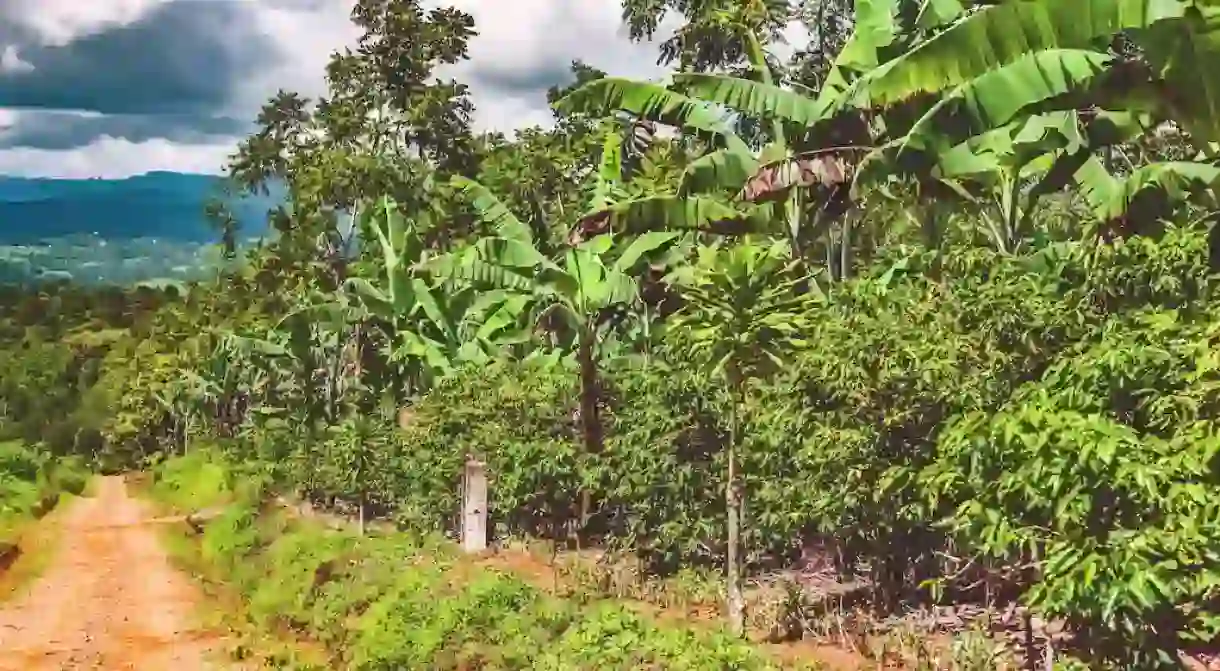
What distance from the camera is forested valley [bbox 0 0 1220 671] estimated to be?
16.2 ft

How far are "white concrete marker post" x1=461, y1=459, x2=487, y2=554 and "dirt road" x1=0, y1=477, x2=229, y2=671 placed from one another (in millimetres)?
2736

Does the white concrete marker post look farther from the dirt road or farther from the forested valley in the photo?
the dirt road

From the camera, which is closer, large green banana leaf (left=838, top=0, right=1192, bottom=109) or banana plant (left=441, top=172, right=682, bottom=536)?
large green banana leaf (left=838, top=0, right=1192, bottom=109)

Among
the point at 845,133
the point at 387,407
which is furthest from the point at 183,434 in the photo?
the point at 845,133

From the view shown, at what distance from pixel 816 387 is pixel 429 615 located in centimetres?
310

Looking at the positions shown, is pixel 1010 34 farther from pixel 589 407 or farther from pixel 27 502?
pixel 27 502

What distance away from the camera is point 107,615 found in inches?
547

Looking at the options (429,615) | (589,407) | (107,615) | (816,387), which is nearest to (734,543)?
(816,387)

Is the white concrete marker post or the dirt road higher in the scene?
the white concrete marker post

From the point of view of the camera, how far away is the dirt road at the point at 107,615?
37.1 feet

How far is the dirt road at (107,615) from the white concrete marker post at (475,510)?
274 cm

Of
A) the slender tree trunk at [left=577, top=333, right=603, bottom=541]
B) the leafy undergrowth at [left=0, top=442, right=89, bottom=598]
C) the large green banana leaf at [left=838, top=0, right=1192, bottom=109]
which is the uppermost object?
the large green banana leaf at [left=838, top=0, right=1192, bottom=109]

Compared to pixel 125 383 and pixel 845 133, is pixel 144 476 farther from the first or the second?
pixel 845 133

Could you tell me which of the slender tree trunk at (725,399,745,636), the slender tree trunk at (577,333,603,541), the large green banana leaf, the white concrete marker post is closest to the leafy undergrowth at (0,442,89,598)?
the white concrete marker post
